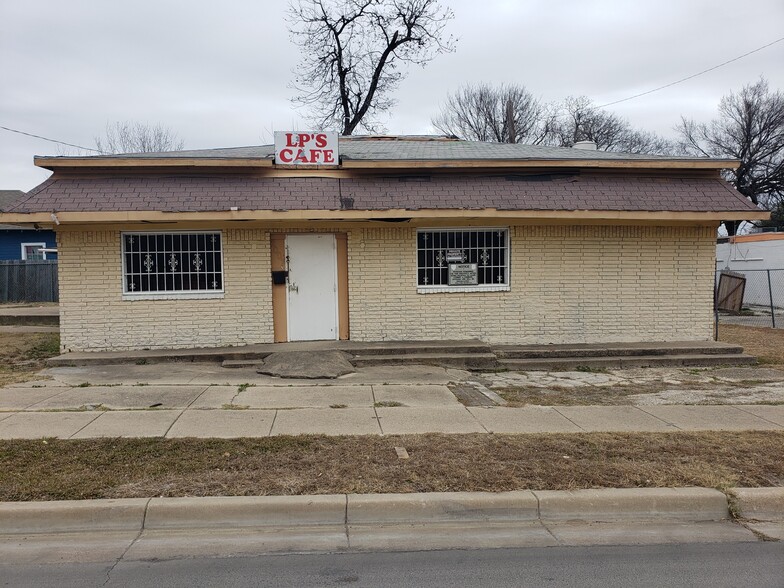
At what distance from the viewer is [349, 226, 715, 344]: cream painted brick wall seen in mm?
11055

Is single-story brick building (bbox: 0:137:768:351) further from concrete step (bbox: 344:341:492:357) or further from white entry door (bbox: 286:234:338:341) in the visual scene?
concrete step (bbox: 344:341:492:357)

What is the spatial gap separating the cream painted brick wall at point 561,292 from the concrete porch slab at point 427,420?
381 cm

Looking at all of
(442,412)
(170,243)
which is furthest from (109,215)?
(442,412)

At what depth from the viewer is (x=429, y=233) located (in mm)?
11195

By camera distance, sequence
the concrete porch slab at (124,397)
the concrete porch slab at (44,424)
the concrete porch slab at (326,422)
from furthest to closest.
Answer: the concrete porch slab at (124,397), the concrete porch slab at (326,422), the concrete porch slab at (44,424)

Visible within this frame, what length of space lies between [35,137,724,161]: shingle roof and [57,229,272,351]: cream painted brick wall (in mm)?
1572

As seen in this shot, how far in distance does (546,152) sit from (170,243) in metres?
8.11

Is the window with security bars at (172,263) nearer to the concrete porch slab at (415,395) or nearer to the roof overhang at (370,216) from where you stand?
the roof overhang at (370,216)

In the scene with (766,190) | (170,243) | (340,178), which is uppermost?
(766,190)

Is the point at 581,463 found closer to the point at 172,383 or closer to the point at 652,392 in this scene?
the point at 652,392

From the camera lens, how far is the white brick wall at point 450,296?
10594 mm

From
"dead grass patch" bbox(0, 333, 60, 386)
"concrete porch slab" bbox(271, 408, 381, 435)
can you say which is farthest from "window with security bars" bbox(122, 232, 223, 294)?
"concrete porch slab" bbox(271, 408, 381, 435)

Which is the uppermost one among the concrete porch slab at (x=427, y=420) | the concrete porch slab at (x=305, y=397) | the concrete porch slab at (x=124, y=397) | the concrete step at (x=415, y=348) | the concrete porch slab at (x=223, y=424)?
the concrete step at (x=415, y=348)

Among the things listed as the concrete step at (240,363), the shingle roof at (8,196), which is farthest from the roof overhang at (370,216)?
the shingle roof at (8,196)
